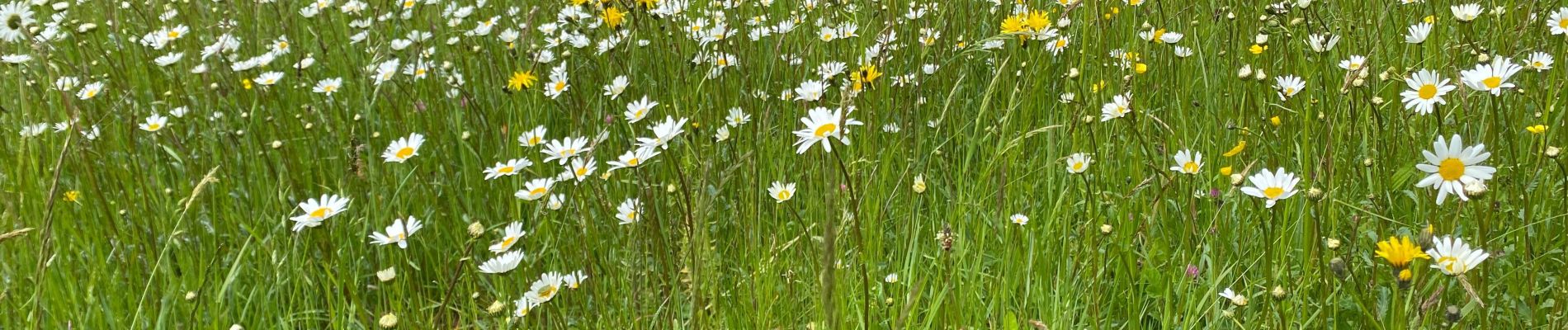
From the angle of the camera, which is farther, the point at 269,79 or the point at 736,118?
the point at 269,79

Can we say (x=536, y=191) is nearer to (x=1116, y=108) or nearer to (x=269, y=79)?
(x=1116, y=108)

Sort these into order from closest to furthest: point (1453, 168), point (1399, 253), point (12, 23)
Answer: point (1399, 253) < point (1453, 168) < point (12, 23)

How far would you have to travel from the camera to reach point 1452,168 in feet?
3.44

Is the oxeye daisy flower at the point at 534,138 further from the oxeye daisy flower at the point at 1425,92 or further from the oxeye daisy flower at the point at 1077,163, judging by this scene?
the oxeye daisy flower at the point at 1425,92

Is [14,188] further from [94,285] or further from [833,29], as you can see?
[833,29]

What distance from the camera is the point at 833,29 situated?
2607 mm

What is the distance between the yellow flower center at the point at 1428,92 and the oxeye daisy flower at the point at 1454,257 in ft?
1.84

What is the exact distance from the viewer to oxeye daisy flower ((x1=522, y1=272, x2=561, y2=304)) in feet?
4.30

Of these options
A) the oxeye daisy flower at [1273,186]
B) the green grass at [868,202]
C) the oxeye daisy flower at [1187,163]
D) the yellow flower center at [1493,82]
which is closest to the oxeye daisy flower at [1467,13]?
the green grass at [868,202]

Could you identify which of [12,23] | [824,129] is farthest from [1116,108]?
[12,23]

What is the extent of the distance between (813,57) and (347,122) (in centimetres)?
117

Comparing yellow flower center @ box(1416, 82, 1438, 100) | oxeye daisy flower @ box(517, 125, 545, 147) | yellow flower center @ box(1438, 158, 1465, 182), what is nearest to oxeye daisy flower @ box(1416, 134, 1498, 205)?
yellow flower center @ box(1438, 158, 1465, 182)

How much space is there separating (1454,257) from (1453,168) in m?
0.14

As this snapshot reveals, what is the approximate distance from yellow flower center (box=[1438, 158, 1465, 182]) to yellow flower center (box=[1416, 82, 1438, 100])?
1.52 ft
